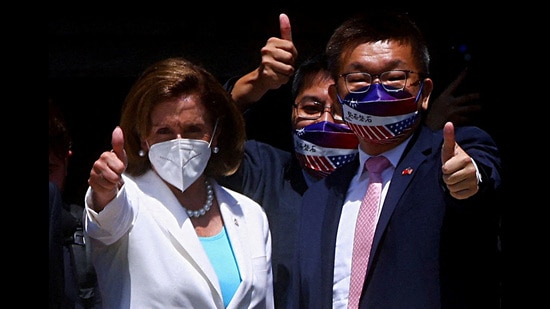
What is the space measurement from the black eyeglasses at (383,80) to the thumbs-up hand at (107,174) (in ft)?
2.26

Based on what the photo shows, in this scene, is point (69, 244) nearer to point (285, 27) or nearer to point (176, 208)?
point (176, 208)

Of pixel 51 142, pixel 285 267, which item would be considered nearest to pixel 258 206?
pixel 285 267

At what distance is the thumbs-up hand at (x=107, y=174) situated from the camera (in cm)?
290

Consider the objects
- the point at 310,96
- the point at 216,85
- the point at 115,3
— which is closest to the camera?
the point at 216,85

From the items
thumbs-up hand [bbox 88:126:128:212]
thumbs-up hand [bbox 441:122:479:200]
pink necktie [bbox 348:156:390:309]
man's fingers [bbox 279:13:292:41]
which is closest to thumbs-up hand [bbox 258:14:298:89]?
man's fingers [bbox 279:13:292:41]

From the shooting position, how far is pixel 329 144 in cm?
351

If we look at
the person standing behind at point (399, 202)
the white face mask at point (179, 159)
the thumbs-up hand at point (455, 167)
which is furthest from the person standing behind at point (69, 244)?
the thumbs-up hand at point (455, 167)

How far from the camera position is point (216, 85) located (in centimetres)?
336

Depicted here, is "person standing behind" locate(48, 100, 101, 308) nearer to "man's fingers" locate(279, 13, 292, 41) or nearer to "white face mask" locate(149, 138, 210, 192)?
"white face mask" locate(149, 138, 210, 192)

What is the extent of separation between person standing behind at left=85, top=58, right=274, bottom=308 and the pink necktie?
0.95ft

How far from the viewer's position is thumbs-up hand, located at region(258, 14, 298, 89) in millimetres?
3430

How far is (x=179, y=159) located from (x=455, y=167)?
32.9 inches

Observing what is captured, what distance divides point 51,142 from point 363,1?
1299mm

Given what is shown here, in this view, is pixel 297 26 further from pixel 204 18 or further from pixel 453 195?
pixel 453 195
